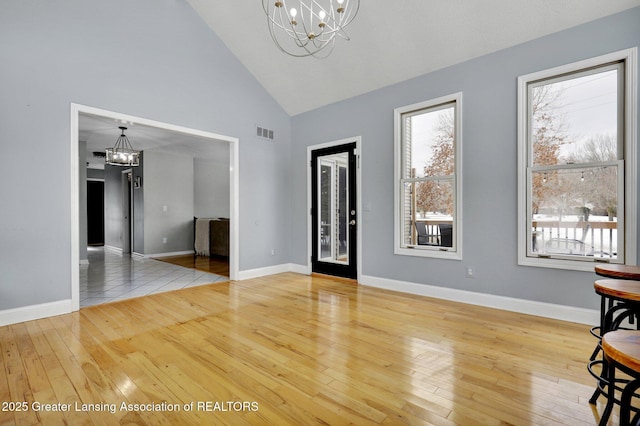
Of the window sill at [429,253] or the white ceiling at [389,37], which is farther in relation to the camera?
the window sill at [429,253]

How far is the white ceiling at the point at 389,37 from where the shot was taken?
3.27m

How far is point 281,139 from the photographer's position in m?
5.94

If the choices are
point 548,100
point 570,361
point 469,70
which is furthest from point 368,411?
point 469,70

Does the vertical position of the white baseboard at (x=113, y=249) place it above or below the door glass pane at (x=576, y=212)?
below

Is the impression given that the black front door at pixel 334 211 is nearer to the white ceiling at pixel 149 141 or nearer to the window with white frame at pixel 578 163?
the white ceiling at pixel 149 141

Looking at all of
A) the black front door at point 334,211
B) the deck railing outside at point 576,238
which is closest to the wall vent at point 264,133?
the black front door at point 334,211

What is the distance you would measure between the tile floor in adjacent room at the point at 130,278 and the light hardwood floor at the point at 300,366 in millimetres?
763

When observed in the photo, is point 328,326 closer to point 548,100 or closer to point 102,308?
point 102,308

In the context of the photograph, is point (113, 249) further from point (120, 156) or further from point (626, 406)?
point (626, 406)

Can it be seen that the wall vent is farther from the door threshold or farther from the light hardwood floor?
the light hardwood floor

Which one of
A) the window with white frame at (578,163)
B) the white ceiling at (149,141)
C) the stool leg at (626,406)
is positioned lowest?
the stool leg at (626,406)

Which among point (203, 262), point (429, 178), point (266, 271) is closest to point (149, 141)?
point (203, 262)

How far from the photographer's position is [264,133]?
5621 millimetres

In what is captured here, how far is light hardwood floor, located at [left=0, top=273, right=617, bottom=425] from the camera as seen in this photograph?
178 centimetres
